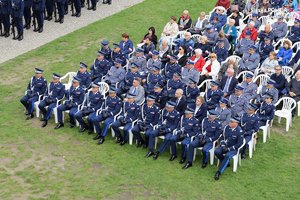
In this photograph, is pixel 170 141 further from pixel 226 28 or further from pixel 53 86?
pixel 226 28

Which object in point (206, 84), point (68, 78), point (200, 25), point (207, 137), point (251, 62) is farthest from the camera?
point (200, 25)

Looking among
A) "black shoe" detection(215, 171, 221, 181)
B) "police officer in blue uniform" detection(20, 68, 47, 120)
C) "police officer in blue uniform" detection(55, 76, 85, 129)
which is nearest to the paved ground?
"police officer in blue uniform" detection(20, 68, 47, 120)

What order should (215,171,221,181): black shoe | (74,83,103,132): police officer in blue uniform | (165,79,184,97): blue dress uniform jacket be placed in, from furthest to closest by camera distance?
(165,79,184,97): blue dress uniform jacket → (74,83,103,132): police officer in blue uniform → (215,171,221,181): black shoe

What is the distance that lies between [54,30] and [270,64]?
9.03 meters

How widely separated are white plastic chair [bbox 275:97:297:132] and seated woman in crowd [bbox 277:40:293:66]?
2.03 m

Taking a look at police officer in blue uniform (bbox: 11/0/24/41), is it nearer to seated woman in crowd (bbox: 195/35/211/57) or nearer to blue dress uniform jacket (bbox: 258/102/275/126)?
seated woman in crowd (bbox: 195/35/211/57)

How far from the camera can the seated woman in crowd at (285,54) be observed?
1892cm

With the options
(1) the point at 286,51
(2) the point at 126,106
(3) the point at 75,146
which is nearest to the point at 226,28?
(1) the point at 286,51

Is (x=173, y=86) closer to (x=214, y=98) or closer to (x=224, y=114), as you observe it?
(x=214, y=98)

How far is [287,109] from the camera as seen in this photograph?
17.1 meters

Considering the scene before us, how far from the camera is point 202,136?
15164mm

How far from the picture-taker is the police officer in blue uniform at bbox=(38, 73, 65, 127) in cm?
1702

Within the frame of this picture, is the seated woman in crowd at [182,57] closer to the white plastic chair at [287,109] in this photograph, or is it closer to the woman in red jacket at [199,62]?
the woman in red jacket at [199,62]

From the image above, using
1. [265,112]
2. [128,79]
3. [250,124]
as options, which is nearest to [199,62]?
[128,79]
